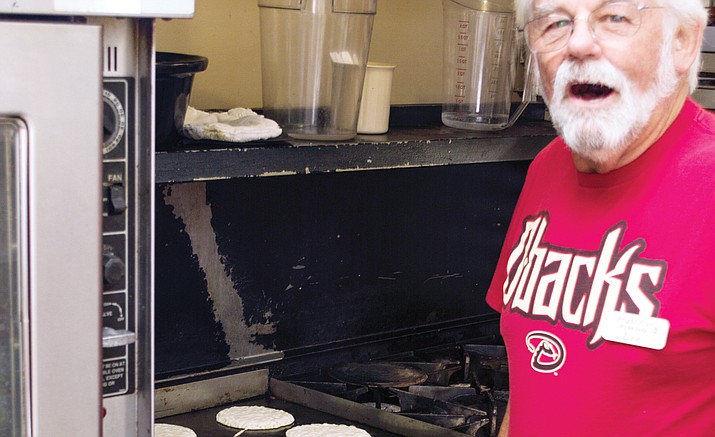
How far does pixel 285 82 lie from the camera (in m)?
1.69

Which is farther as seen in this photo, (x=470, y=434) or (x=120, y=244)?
(x=470, y=434)

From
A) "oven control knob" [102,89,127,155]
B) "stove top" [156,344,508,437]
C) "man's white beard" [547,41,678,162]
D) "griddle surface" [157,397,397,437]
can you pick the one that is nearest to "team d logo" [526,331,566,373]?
"man's white beard" [547,41,678,162]

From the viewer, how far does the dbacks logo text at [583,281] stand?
1227 millimetres

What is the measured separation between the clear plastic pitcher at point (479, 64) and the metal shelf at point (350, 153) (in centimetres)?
5

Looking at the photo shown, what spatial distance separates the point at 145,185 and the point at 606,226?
713mm

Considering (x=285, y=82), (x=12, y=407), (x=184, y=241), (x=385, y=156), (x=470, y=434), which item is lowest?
(x=470, y=434)

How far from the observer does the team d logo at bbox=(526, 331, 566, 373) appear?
1.33 meters

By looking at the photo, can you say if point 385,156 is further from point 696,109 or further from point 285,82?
point 696,109

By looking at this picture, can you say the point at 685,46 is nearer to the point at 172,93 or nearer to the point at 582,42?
the point at 582,42

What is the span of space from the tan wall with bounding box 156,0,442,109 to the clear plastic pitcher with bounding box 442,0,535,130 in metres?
0.17

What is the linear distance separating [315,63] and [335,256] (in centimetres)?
57

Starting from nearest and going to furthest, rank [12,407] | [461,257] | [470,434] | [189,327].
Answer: [12,407], [470,434], [189,327], [461,257]

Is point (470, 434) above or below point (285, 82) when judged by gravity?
below

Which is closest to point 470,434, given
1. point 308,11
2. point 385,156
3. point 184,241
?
point 385,156
